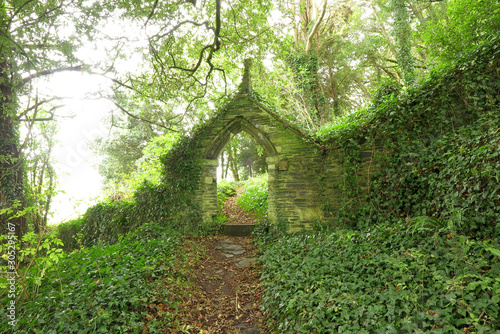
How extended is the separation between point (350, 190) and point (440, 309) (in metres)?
3.56

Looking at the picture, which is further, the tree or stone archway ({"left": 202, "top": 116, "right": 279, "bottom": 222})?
stone archway ({"left": 202, "top": 116, "right": 279, "bottom": 222})

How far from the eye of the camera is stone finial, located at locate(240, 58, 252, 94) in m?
7.33

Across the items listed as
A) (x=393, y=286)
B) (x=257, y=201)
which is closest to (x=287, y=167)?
(x=257, y=201)

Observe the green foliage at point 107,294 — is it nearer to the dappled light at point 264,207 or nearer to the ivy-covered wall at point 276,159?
the dappled light at point 264,207

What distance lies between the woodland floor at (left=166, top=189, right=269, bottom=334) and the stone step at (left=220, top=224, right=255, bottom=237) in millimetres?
385

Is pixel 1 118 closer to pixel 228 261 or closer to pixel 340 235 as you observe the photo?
pixel 228 261

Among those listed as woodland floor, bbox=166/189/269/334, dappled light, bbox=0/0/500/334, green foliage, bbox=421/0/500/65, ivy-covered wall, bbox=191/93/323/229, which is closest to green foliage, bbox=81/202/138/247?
dappled light, bbox=0/0/500/334

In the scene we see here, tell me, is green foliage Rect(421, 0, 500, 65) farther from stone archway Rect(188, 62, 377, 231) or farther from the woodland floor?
the woodland floor

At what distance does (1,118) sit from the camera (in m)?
5.21

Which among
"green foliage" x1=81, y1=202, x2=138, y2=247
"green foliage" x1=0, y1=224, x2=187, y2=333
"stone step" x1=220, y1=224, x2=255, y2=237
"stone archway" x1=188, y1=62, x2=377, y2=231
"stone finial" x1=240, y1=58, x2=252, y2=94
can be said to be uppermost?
"stone finial" x1=240, y1=58, x2=252, y2=94

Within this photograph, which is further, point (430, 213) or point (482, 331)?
point (430, 213)

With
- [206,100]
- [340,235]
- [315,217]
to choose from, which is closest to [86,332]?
[340,235]

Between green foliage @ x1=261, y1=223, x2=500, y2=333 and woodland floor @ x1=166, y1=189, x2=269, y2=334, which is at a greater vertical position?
green foliage @ x1=261, y1=223, x2=500, y2=333

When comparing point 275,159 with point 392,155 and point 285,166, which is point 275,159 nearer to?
point 285,166
